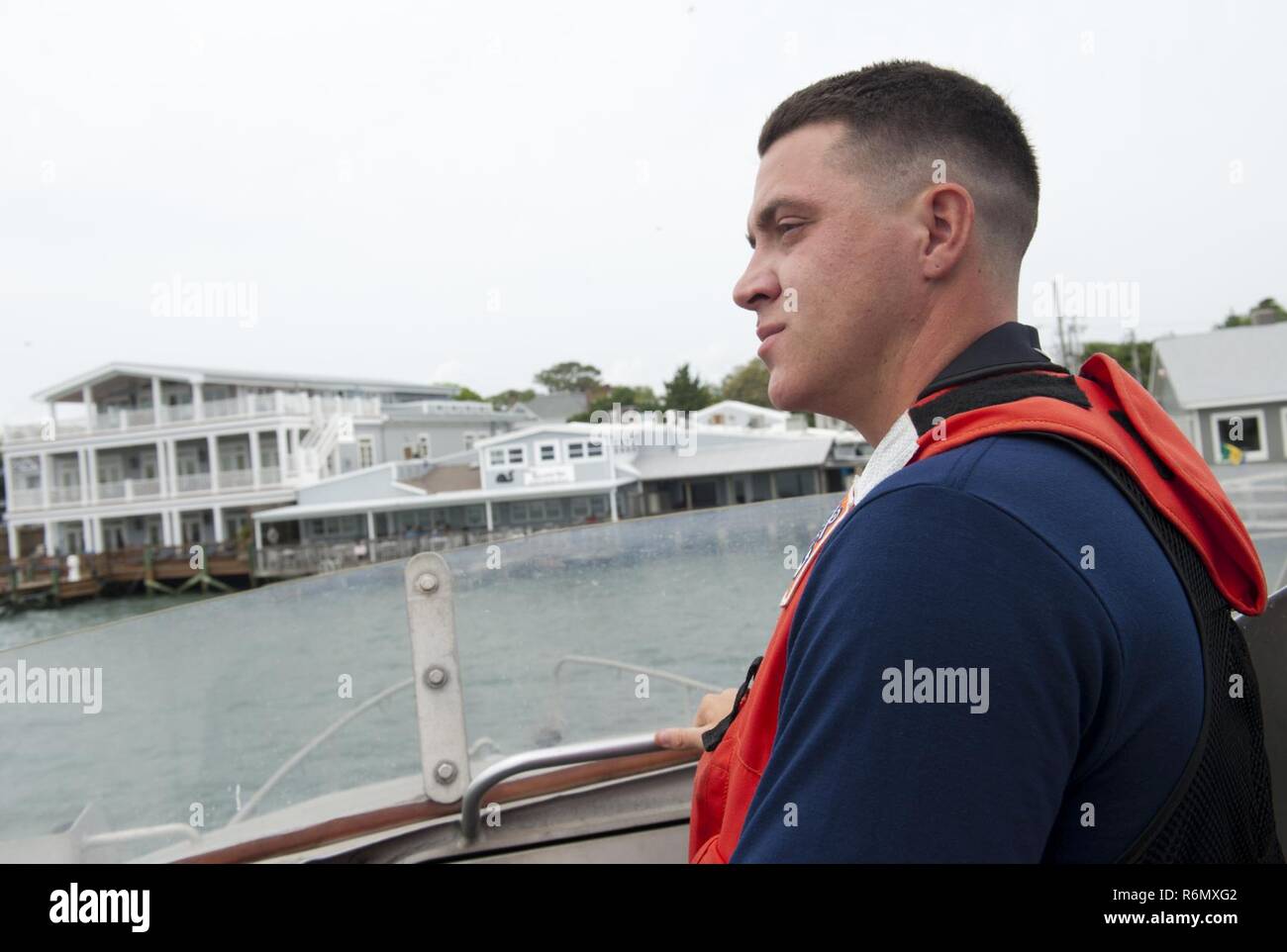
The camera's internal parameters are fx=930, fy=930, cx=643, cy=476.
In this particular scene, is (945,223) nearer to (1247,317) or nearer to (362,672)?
(362,672)

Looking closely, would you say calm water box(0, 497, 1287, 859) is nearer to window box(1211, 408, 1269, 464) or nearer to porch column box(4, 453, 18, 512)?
window box(1211, 408, 1269, 464)

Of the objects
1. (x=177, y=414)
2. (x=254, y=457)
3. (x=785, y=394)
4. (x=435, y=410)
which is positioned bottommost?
(x=785, y=394)

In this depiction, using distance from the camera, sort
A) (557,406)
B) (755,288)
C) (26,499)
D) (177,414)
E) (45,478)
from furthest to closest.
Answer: (557,406)
(26,499)
(45,478)
(177,414)
(755,288)

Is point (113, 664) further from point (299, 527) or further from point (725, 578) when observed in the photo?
point (299, 527)

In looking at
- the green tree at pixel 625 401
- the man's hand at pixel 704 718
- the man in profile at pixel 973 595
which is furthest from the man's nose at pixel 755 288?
the green tree at pixel 625 401

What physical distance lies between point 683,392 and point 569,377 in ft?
98.9

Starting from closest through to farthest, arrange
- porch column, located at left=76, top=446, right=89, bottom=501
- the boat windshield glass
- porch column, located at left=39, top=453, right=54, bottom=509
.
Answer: the boat windshield glass < porch column, located at left=76, top=446, right=89, bottom=501 < porch column, located at left=39, top=453, right=54, bottom=509

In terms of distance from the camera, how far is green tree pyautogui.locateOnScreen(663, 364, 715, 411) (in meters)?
40.3

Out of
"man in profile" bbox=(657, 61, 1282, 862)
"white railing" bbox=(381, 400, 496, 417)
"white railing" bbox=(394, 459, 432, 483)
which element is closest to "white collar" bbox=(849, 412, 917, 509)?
"man in profile" bbox=(657, 61, 1282, 862)

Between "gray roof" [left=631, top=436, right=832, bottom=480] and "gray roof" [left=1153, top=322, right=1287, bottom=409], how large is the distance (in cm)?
1107

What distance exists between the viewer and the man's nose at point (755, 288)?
1.10 meters

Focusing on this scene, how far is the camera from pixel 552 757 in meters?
1.95

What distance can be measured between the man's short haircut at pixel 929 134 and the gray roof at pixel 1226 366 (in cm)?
1386

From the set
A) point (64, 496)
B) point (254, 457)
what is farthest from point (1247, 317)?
point (64, 496)
